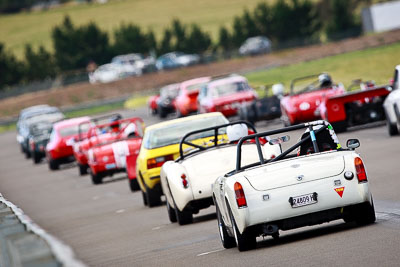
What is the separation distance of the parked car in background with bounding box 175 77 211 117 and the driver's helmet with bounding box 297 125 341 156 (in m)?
32.7

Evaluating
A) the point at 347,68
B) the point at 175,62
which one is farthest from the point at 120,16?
the point at 347,68

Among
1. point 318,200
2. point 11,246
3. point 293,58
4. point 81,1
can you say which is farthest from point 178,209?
point 81,1

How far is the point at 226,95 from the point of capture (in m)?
38.0

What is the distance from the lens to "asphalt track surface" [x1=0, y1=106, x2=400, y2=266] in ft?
33.2

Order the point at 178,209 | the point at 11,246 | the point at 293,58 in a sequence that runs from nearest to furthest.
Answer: the point at 11,246 → the point at 178,209 → the point at 293,58

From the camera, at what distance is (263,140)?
1775cm

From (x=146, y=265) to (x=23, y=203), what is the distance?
43.8ft

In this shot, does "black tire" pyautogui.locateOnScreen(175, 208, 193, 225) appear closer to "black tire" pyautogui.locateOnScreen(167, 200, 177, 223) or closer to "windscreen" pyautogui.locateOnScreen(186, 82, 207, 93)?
"black tire" pyautogui.locateOnScreen(167, 200, 177, 223)

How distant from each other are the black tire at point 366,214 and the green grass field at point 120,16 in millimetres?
130779

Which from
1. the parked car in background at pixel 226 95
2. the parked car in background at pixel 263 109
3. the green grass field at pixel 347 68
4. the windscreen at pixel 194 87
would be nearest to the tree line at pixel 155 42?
the green grass field at pixel 347 68

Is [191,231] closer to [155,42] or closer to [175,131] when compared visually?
[175,131]

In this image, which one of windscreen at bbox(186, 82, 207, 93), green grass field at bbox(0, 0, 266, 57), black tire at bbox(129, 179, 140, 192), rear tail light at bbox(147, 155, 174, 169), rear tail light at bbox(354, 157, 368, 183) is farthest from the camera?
green grass field at bbox(0, 0, 266, 57)

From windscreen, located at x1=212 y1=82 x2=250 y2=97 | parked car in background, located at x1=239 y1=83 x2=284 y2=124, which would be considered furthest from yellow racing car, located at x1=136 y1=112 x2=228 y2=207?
windscreen, located at x1=212 y1=82 x2=250 y2=97

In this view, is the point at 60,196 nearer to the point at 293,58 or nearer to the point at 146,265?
the point at 146,265
